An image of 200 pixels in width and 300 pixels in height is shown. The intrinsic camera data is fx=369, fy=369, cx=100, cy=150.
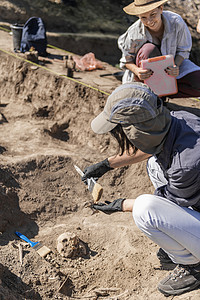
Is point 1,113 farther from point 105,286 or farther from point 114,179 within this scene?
point 105,286

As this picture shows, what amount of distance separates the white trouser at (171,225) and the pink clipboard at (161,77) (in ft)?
6.25

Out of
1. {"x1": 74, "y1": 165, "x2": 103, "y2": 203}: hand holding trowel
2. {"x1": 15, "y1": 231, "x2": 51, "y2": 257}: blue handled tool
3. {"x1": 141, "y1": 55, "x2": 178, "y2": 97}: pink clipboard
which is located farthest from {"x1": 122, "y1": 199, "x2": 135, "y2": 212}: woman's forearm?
{"x1": 141, "y1": 55, "x2": 178, "y2": 97}: pink clipboard

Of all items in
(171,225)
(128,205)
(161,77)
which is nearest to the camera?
(171,225)

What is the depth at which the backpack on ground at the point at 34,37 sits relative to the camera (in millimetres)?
6433

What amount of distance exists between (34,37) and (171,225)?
4987mm

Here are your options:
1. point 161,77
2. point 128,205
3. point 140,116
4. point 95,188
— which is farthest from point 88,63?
point 140,116

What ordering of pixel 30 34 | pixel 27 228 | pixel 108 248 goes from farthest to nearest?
1. pixel 30 34
2. pixel 27 228
3. pixel 108 248

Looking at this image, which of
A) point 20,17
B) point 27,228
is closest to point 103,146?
point 27,228

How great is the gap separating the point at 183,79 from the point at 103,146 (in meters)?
1.35

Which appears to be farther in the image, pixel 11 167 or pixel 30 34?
pixel 30 34

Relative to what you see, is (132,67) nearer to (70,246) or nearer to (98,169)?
(98,169)

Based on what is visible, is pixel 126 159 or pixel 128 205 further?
pixel 126 159

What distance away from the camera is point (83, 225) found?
376cm

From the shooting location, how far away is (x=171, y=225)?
2475mm
